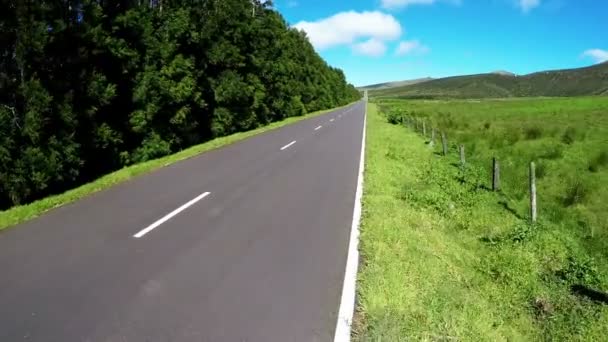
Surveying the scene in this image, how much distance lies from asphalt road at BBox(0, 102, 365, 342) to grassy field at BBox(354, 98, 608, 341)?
1.90ft

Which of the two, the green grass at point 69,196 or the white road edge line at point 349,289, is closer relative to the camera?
the white road edge line at point 349,289

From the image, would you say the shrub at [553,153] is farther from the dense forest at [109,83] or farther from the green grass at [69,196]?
the dense forest at [109,83]

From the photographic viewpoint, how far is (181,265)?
5.46 metres

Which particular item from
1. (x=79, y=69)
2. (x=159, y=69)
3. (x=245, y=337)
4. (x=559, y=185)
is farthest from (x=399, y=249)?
(x=159, y=69)

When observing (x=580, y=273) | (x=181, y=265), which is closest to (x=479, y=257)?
(x=580, y=273)

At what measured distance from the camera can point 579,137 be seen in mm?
21594

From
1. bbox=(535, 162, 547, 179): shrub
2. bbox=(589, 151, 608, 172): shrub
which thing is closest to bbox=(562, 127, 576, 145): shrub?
bbox=(589, 151, 608, 172): shrub

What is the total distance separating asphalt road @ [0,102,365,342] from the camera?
409cm

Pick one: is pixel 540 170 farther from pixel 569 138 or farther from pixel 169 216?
pixel 169 216

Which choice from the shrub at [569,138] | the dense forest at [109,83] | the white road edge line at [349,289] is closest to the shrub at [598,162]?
the shrub at [569,138]

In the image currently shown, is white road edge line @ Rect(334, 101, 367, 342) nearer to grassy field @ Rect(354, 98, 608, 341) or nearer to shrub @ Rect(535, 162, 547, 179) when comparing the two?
grassy field @ Rect(354, 98, 608, 341)

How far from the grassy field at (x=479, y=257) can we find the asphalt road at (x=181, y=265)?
58 cm

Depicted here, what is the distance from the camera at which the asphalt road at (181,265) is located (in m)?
4.09

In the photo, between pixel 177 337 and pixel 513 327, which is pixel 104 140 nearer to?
pixel 177 337
